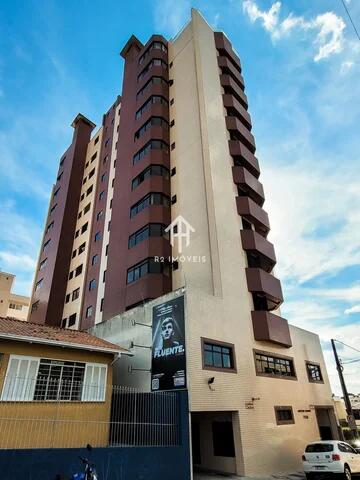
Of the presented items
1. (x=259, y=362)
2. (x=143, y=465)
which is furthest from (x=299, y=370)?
(x=143, y=465)

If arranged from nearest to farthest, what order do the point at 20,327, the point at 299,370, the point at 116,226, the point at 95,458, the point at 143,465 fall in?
the point at 95,458, the point at 143,465, the point at 20,327, the point at 299,370, the point at 116,226

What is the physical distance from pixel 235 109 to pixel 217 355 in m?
23.6

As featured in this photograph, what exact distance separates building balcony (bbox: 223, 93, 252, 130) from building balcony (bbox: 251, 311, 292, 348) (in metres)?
20.0

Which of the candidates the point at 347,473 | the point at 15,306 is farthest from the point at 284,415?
the point at 15,306

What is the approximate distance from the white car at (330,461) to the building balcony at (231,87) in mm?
30182

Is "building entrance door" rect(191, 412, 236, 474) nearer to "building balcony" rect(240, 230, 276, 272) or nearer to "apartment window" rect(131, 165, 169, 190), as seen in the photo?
"building balcony" rect(240, 230, 276, 272)

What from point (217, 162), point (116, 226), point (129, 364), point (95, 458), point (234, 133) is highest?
point (234, 133)

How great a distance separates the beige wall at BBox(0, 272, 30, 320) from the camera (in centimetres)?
5959

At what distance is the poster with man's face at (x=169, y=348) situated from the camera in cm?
1577

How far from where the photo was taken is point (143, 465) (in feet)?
40.3

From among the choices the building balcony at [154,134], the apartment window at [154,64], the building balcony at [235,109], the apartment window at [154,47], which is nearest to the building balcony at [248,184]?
the building balcony at [235,109]

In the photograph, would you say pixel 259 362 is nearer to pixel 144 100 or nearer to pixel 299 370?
pixel 299 370

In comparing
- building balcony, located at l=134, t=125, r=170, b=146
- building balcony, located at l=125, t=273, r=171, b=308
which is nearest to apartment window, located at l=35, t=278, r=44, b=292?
building balcony, located at l=125, t=273, r=171, b=308

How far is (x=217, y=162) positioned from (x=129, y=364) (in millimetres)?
16419
